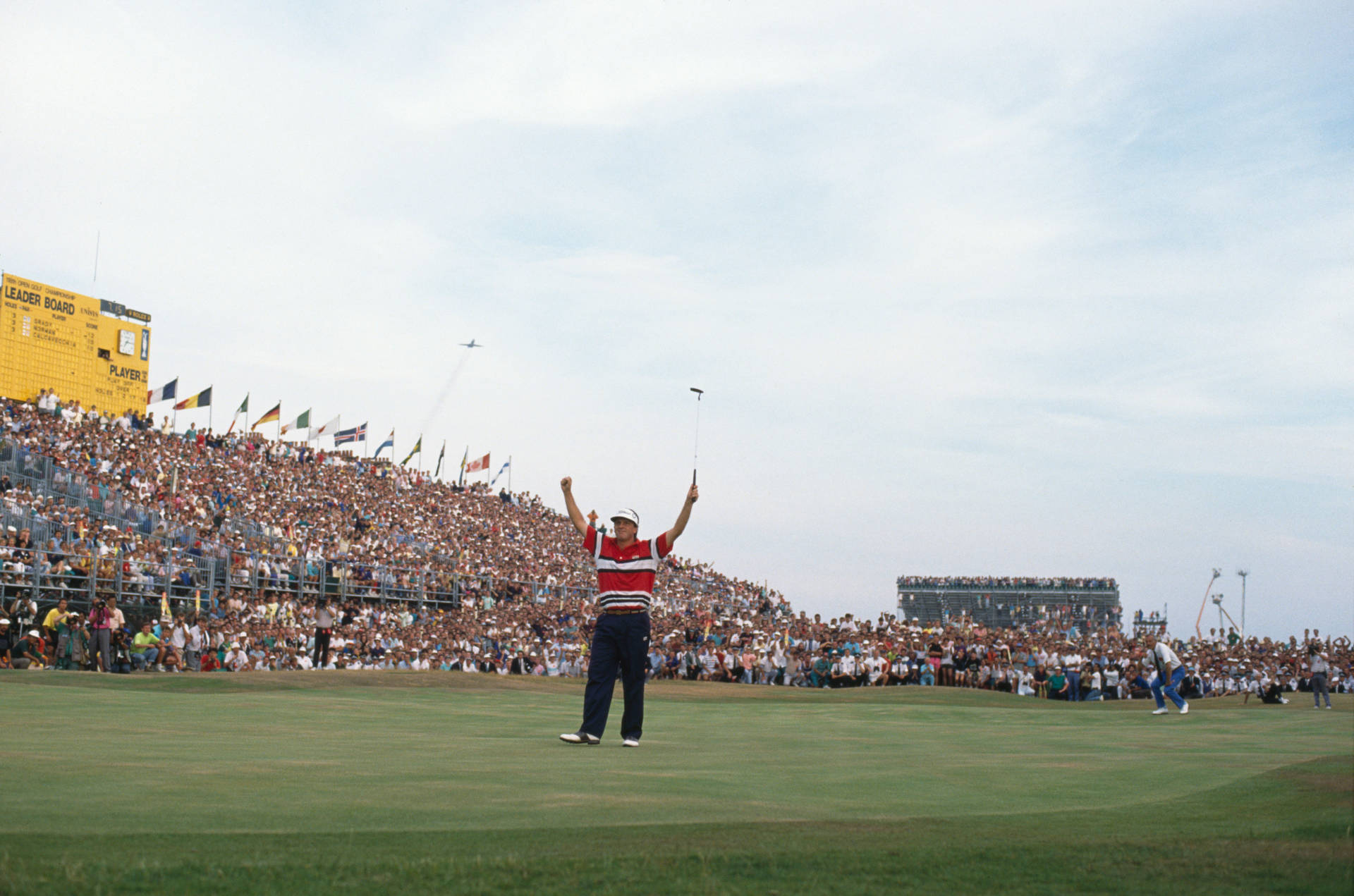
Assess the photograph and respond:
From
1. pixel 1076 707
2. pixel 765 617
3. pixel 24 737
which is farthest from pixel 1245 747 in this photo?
pixel 765 617

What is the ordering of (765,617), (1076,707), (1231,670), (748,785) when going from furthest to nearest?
(765,617) < (1231,670) < (1076,707) < (748,785)

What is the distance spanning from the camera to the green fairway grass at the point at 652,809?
4570 millimetres

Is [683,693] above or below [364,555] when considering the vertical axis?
below

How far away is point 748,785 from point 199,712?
9620 mm

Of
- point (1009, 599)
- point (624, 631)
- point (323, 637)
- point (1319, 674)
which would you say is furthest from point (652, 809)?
point (1009, 599)

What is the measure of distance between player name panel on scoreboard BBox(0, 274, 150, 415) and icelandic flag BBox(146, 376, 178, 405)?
134 cm

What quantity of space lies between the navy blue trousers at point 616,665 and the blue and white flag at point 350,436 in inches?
2180

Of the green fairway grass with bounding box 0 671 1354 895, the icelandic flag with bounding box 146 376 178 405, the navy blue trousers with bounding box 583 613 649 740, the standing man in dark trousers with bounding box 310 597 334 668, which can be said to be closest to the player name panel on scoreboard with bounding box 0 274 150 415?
the icelandic flag with bounding box 146 376 178 405

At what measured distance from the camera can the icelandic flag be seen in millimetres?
59812

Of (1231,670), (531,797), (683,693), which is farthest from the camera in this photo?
(1231,670)

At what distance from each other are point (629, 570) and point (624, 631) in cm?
55

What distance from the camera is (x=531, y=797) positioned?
704 cm

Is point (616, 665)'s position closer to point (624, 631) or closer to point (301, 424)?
point (624, 631)

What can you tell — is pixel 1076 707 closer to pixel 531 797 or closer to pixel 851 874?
pixel 531 797
